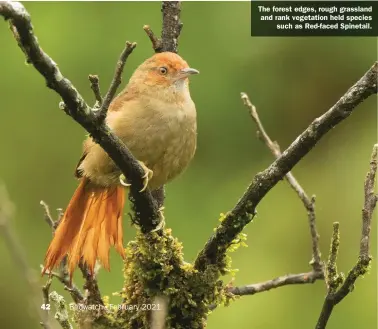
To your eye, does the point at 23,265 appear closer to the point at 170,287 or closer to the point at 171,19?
the point at 170,287

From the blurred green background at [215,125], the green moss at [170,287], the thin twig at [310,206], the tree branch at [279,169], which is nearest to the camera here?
the tree branch at [279,169]

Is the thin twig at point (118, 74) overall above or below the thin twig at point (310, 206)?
above

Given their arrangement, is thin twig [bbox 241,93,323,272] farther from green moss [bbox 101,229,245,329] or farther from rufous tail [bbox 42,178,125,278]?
rufous tail [bbox 42,178,125,278]

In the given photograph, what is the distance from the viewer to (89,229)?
3480 mm

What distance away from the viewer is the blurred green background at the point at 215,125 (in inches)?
194

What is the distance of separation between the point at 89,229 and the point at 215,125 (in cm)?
243

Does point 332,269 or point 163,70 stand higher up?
point 163,70

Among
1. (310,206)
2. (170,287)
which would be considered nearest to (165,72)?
(310,206)

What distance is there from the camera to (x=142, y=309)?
286cm

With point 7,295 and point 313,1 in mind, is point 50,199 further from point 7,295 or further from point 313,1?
point 313,1

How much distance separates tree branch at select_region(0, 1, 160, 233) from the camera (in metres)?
2.09

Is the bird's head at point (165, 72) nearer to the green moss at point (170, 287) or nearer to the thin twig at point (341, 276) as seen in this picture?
the green moss at point (170, 287)

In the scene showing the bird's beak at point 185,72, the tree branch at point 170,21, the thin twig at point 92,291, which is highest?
the tree branch at point 170,21

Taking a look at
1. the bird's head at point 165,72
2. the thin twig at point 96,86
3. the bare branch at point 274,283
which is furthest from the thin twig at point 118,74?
the bird's head at point 165,72
